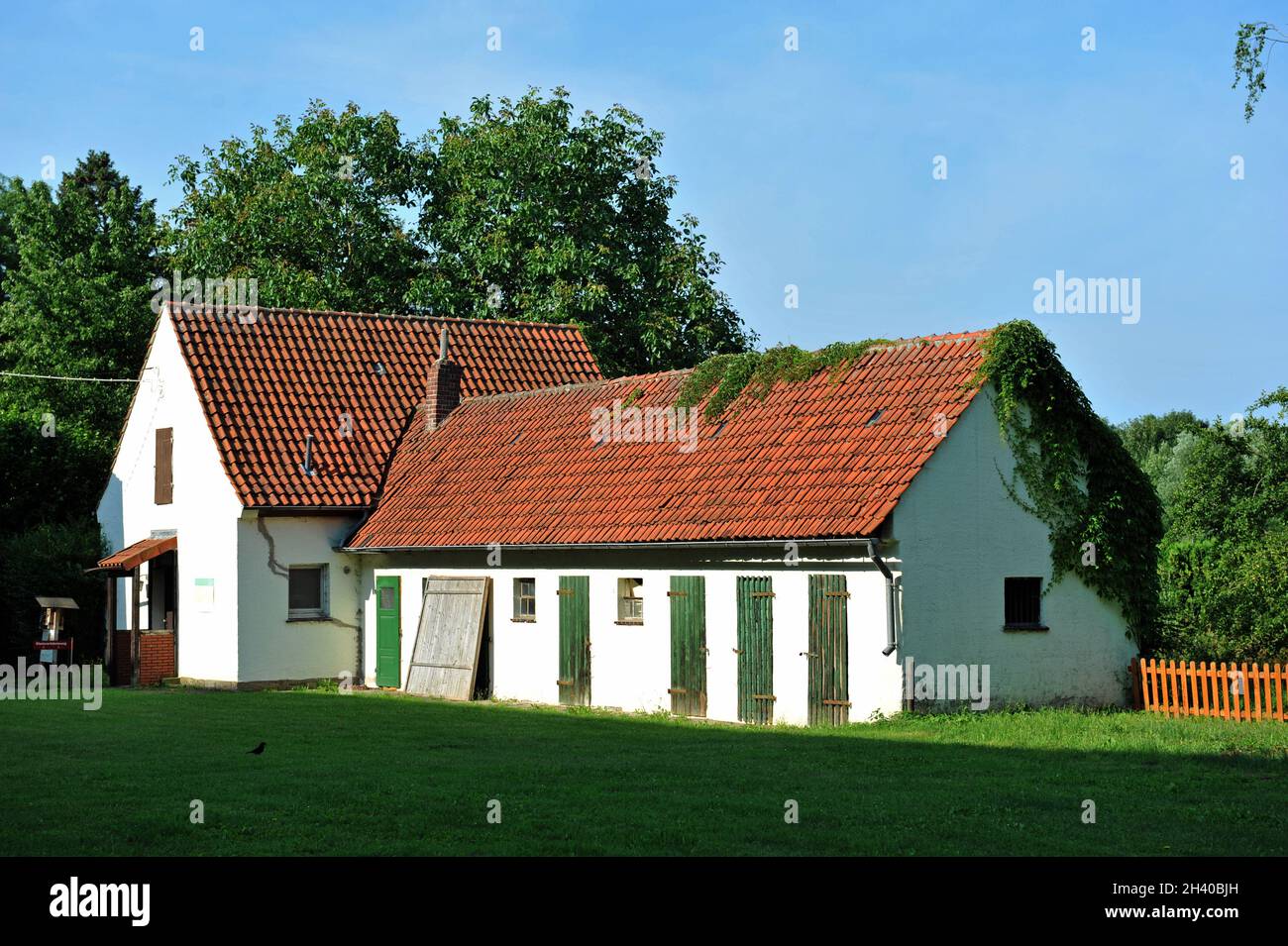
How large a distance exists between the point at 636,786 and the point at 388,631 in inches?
664

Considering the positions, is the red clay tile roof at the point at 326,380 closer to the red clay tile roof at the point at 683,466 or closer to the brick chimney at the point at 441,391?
the brick chimney at the point at 441,391

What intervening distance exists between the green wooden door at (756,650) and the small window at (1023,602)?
345cm

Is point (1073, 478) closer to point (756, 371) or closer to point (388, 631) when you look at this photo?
point (756, 371)

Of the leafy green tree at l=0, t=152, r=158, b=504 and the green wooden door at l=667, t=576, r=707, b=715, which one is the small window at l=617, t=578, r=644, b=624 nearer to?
the green wooden door at l=667, t=576, r=707, b=715

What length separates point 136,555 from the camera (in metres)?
32.5

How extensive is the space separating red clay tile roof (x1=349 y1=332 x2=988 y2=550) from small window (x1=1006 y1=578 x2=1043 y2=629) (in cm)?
264

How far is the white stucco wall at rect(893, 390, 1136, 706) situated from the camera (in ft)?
73.7

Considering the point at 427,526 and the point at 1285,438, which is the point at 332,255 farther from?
the point at 1285,438

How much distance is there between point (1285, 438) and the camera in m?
31.3

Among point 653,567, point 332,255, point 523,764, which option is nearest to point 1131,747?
point 523,764

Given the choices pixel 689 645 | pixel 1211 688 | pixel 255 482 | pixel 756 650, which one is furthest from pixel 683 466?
pixel 255 482

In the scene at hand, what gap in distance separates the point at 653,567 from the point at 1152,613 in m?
7.74

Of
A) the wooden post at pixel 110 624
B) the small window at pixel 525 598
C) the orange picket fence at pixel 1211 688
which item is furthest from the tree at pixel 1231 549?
the wooden post at pixel 110 624

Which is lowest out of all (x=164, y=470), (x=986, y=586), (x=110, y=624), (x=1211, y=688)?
(x=1211, y=688)
